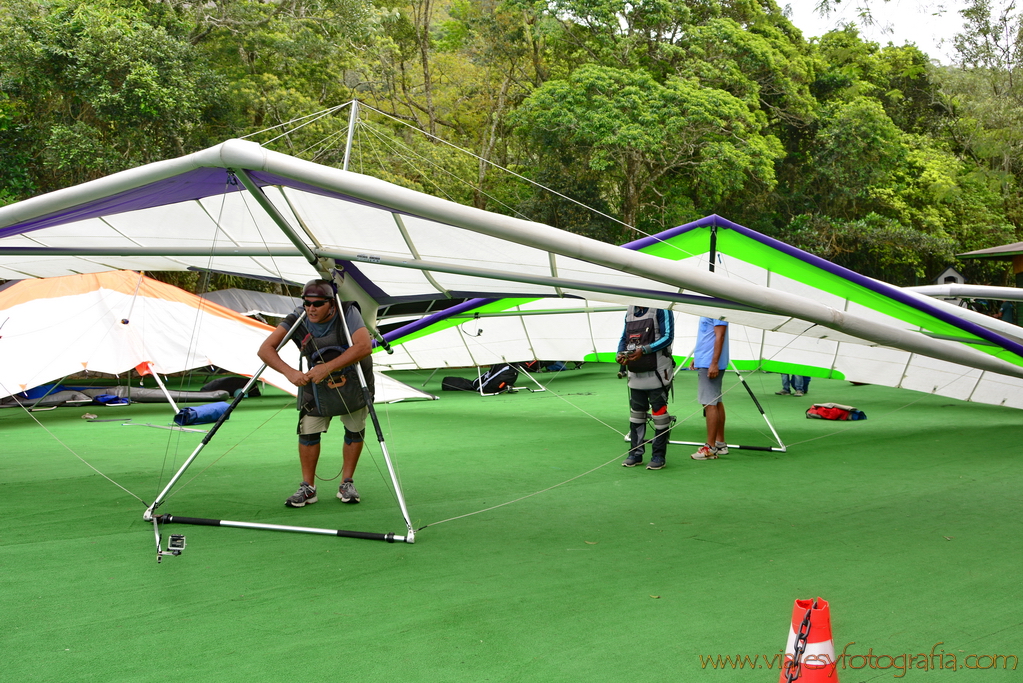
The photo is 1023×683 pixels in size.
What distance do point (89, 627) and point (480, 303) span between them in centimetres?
543

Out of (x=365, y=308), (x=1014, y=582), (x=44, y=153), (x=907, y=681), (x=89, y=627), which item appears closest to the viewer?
(x=907, y=681)

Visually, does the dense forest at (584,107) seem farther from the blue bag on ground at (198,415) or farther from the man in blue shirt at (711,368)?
the man in blue shirt at (711,368)

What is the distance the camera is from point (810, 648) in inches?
92.4

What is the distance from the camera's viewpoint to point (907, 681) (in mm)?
2484

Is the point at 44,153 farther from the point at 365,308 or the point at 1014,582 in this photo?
the point at 1014,582

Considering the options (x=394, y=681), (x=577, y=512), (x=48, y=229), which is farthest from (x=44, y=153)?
(x=394, y=681)

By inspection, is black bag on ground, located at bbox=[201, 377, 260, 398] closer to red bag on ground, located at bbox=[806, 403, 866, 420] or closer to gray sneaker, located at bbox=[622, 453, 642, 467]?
gray sneaker, located at bbox=[622, 453, 642, 467]

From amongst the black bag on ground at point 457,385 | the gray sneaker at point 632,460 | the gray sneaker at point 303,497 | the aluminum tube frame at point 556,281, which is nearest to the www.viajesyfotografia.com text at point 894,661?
the aluminum tube frame at point 556,281

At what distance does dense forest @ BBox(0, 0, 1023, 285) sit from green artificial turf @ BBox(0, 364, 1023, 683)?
32.3ft

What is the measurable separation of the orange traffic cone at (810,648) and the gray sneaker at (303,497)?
3.19 metres

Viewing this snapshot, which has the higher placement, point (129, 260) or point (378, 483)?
point (129, 260)

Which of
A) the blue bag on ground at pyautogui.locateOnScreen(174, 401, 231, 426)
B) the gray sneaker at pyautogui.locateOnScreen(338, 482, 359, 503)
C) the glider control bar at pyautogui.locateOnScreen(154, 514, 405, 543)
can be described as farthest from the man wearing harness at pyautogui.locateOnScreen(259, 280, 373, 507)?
the blue bag on ground at pyautogui.locateOnScreen(174, 401, 231, 426)

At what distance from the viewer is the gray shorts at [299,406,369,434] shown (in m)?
4.69

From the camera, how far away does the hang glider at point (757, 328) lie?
218 inches
